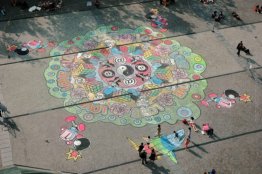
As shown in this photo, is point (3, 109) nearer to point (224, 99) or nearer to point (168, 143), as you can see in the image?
point (168, 143)

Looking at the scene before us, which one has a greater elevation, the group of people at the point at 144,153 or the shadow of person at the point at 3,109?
the shadow of person at the point at 3,109

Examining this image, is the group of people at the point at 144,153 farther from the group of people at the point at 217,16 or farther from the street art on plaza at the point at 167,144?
the group of people at the point at 217,16

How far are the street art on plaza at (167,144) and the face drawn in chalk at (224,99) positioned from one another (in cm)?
357

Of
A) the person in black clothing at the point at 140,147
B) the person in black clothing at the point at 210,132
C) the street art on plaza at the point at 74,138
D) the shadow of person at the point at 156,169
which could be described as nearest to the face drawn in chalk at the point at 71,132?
the street art on plaza at the point at 74,138

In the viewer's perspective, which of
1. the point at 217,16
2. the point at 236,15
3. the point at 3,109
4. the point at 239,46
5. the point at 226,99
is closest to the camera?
the point at 3,109

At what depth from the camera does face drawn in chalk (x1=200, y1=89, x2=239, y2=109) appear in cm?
2967

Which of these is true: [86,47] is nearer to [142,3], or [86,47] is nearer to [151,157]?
[142,3]

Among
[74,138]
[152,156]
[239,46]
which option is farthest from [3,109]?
[239,46]

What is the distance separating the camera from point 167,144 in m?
26.9

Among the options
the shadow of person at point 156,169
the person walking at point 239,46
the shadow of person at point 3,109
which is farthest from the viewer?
the person walking at point 239,46

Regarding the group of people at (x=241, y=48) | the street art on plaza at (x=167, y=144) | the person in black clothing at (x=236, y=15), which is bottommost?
the street art on plaza at (x=167, y=144)

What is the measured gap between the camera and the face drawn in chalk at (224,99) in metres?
29.7

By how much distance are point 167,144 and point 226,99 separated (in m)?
5.92

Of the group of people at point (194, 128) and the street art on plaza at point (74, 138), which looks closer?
the street art on plaza at point (74, 138)
